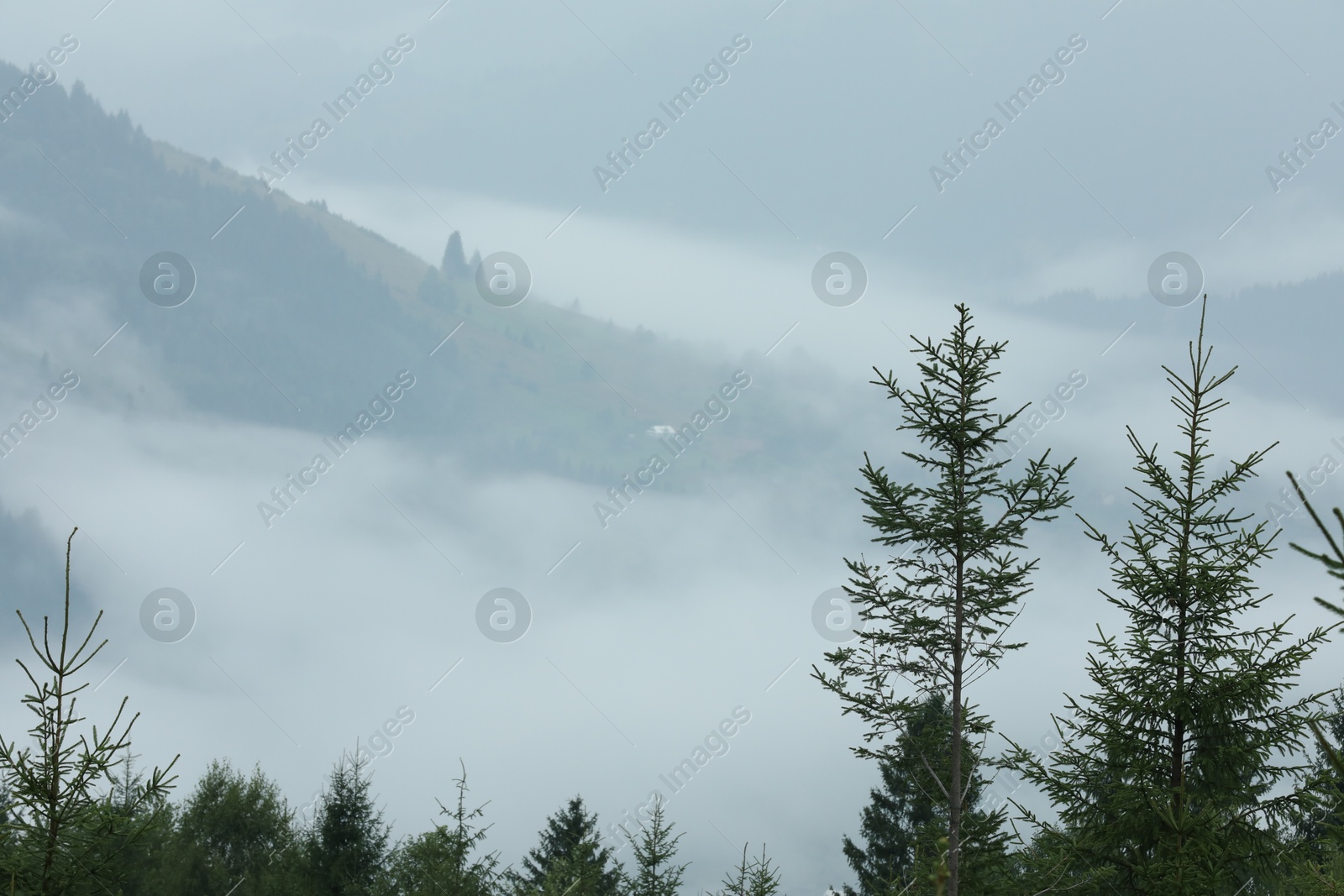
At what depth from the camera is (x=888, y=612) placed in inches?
470

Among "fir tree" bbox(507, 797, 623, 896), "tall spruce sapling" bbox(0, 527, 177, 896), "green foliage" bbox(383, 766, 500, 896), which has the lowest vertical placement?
"tall spruce sapling" bbox(0, 527, 177, 896)

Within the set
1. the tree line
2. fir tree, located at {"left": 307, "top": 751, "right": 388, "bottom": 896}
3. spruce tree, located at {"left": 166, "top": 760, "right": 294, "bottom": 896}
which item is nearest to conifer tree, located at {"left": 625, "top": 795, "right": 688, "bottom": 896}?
the tree line

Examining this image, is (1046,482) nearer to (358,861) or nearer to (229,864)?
(358,861)

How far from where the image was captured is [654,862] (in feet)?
77.2

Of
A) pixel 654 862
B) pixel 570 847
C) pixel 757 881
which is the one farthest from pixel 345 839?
pixel 757 881

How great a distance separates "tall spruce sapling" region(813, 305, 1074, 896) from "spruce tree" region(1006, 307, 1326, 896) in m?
1.31

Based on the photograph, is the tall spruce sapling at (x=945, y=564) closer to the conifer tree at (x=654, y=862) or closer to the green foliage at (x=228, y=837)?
the conifer tree at (x=654, y=862)

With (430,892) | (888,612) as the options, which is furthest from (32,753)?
(430,892)

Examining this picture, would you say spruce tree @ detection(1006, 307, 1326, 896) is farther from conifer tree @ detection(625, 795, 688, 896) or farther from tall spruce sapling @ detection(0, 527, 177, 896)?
conifer tree @ detection(625, 795, 688, 896)

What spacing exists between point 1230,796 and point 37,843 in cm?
1156

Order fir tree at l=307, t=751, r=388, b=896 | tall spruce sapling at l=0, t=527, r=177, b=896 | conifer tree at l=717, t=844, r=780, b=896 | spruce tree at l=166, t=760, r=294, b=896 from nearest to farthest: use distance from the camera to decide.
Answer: tall spruce sapling at l=0, t=527, r=177, b=896, conifer tree at l=717, t=844, r=780, b=896, fir tree at l=307, t=751, r=388, b=896, spruce tree at l=166, t=760, r=294, b=896

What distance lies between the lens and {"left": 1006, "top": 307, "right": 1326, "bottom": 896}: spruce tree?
11.3m

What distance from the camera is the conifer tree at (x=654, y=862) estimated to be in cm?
2322

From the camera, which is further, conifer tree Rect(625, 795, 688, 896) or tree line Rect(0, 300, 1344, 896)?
conifer tree Rect(625, 795, 688, 896)
